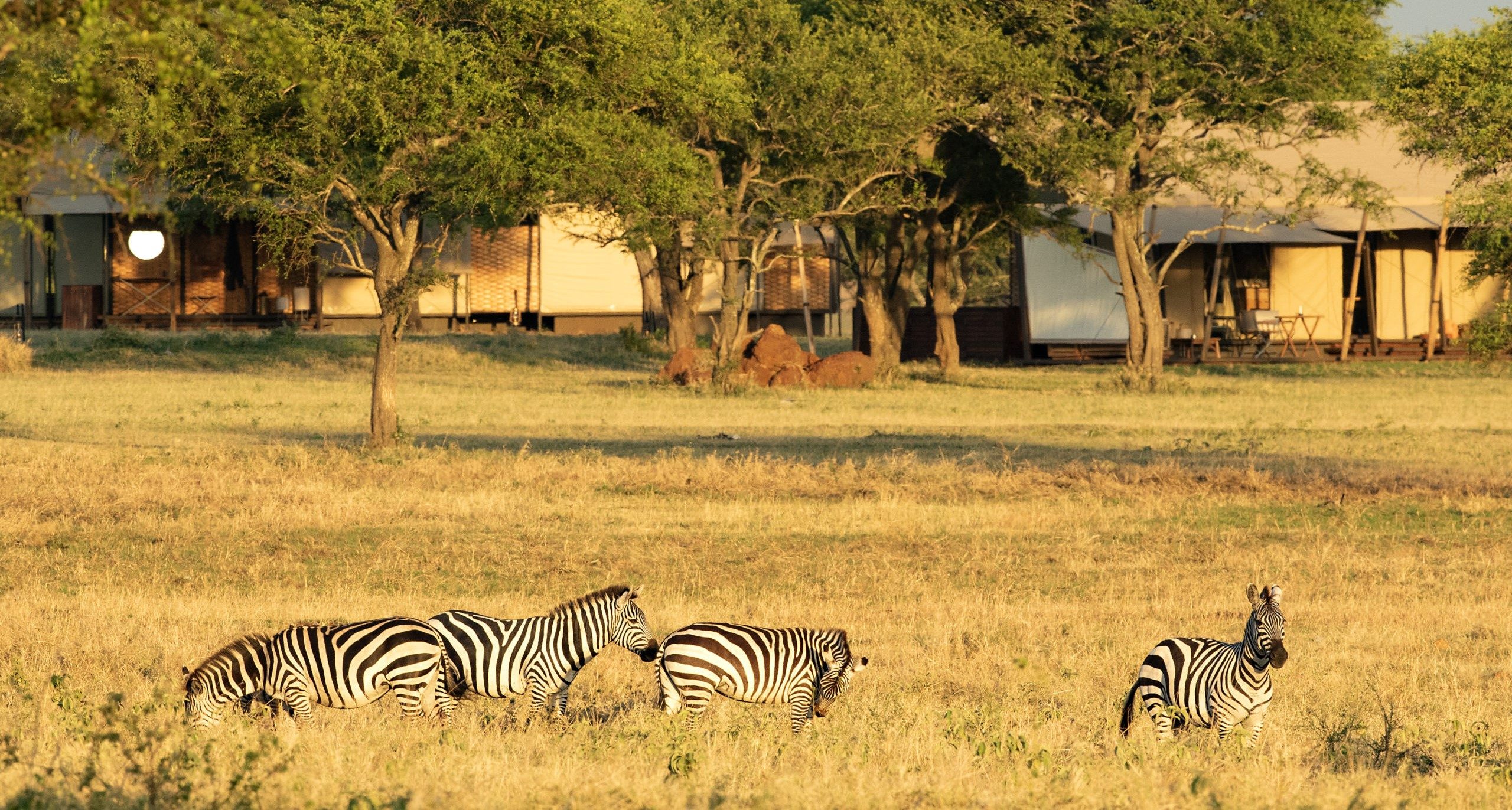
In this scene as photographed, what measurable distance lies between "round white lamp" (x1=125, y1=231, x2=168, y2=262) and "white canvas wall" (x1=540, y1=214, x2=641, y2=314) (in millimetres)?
11187

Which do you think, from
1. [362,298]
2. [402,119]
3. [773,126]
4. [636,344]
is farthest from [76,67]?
[362,298]

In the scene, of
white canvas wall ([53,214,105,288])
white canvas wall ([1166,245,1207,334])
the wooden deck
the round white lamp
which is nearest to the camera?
the wooden deck

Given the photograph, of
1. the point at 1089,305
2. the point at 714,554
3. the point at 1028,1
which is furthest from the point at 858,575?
the point at 1089,305

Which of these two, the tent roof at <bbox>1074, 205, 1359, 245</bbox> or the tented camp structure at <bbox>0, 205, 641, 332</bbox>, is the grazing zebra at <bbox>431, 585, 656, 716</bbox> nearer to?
the tent roof at <bbox>1074, 205, 1359, 245</bbox>

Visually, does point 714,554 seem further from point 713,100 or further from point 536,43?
point 713,100

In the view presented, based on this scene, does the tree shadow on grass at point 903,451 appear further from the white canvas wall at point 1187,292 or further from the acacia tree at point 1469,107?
the white canvas wall at point 1187,292

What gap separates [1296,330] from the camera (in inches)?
1933

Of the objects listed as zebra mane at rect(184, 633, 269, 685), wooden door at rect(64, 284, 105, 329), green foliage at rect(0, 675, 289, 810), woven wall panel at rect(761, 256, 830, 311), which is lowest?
green foliage at rect(0, 675, 289, 810)

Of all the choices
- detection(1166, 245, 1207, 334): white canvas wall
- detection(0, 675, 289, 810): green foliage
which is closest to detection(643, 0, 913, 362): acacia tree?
detection(1166, 245, 1207, 334): white canvas wall

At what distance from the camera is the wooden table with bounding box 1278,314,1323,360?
47594 mm

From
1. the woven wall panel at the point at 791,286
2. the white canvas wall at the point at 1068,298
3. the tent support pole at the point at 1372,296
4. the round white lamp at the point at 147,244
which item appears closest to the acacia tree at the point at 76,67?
the white canvas wall at the point at 1068,298

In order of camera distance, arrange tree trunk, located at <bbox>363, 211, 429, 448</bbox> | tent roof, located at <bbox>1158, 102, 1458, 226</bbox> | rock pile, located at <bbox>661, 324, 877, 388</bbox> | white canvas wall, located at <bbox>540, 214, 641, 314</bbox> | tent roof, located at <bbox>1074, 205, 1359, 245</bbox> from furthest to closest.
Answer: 1. white canvas wall, located at <bbox>540, 214, 641, 314</bbox>
2. tent roof, located at <bbox>1074, 205, 1359, 245</bbox>
3. tent roof, located at <bbox>1158, 102, 1458, 226</bbox>
4. rock pile, located at <bbox>661, 324, 877, 388</bbox>
5. tree trunk, located at <bbox>363, 211, 429, 448</bbox>

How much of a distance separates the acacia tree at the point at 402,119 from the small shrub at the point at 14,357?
17440mm

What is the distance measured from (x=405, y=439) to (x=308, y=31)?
20.9 ft
